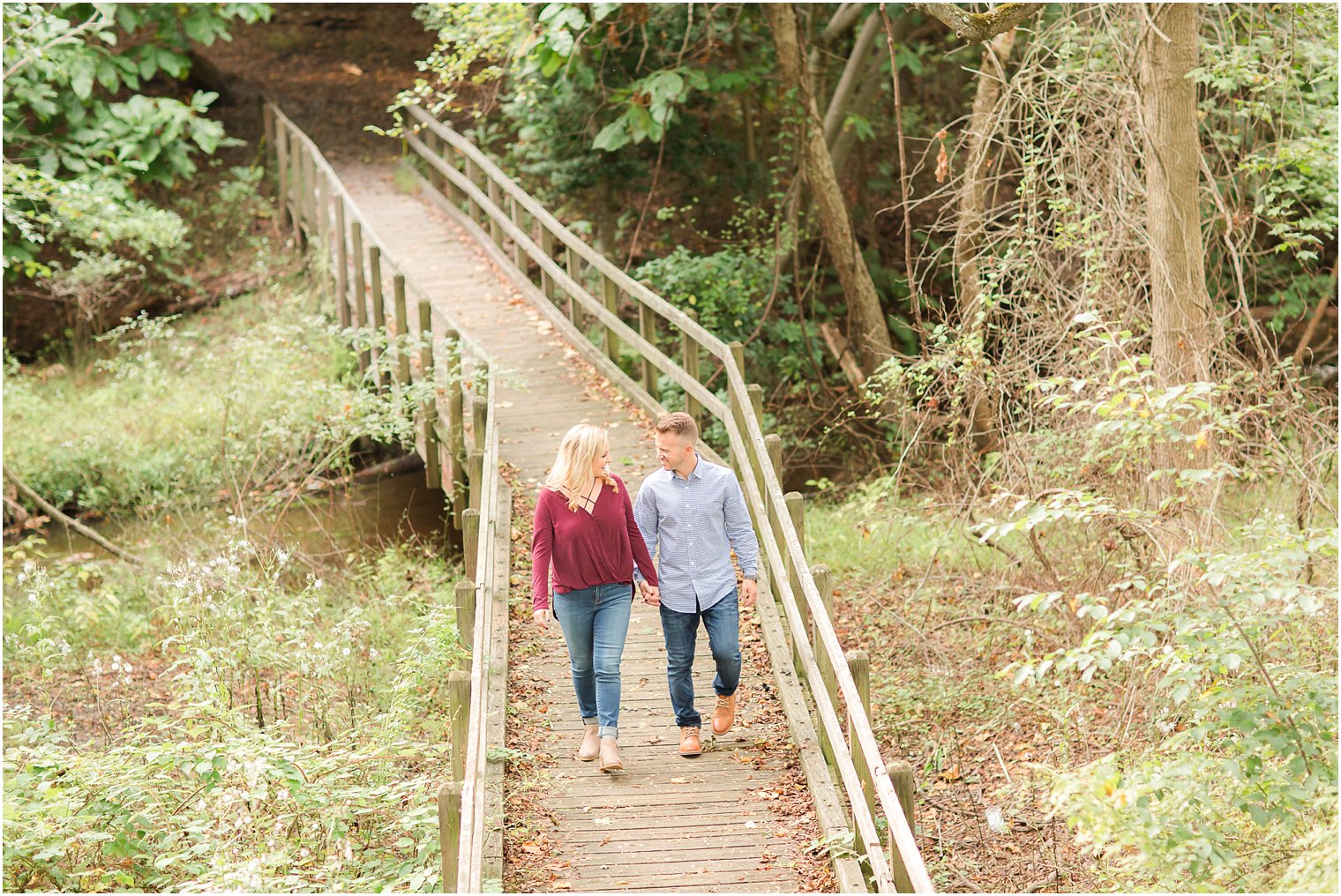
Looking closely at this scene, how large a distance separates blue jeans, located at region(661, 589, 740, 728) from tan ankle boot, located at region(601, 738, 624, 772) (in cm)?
38

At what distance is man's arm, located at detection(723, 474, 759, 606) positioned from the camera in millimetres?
6047

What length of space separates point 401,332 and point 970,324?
18.6 ft

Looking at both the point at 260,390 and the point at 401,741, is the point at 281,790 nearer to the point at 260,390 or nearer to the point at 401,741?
the point at 401,741

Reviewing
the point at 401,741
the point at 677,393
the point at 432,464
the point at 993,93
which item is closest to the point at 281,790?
the point at 401,741

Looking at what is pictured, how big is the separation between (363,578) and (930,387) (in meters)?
5.33

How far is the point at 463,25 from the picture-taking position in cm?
1407

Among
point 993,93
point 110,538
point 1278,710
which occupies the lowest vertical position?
point 110,538

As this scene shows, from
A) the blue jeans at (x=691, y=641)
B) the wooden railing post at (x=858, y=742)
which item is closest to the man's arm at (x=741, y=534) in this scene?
the blue jeans at (x=691, y=641)

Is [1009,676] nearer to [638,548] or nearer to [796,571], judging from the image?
[796,571]

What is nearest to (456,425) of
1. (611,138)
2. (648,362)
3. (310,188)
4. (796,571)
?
(648,362)

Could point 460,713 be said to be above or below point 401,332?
below

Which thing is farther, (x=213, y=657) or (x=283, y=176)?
(x=283, y=176)

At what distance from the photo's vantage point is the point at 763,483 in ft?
25.9

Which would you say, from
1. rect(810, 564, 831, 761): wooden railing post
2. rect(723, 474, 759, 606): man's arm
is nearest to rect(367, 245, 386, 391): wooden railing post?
rect(723, 474, 759, 606): man's arm
